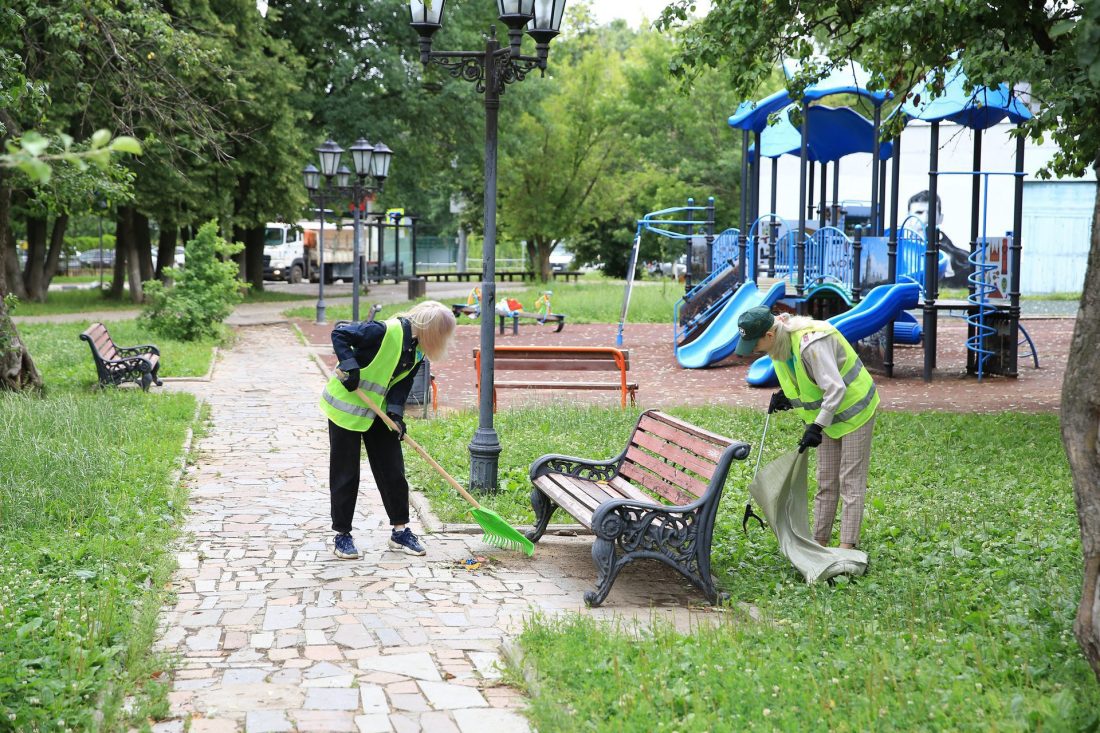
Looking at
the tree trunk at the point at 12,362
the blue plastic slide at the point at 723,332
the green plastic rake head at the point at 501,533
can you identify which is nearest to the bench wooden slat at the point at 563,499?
the green plastic rake head at the point at 501,533

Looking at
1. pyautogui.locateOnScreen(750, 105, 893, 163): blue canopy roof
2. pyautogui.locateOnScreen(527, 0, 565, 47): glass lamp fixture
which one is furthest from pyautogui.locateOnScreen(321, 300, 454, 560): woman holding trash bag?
pyautogui.locateOnScreen(750, 105, 893, 163): blue canopy roof

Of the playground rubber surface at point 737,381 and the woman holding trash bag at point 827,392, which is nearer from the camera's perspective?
the woman holding trash bag at point 827,392

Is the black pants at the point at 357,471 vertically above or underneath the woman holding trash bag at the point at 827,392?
underneath

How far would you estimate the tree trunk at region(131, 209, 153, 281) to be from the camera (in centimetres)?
2953

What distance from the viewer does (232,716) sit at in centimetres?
430

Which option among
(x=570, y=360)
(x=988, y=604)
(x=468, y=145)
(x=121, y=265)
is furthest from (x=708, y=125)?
(x=988, y=604)

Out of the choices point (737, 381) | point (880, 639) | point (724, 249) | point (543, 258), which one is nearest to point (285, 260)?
point (543, 258)

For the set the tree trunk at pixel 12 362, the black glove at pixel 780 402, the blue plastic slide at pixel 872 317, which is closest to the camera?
the black glove at pixel 780 402

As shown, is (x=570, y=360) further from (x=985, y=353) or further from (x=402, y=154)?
(x=402, y=154)

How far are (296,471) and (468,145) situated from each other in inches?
1050

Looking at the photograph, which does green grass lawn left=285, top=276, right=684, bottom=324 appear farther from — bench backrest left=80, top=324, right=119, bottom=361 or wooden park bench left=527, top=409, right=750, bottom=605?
wooden park bench left=527, top=409, right=750, bottom=605

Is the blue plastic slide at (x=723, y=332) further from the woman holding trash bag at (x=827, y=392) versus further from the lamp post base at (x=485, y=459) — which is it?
the woman holding trash bag at (x=827, y=392)

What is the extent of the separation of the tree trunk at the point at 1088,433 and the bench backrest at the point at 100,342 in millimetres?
10441

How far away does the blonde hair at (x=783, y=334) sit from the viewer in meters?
6.26
